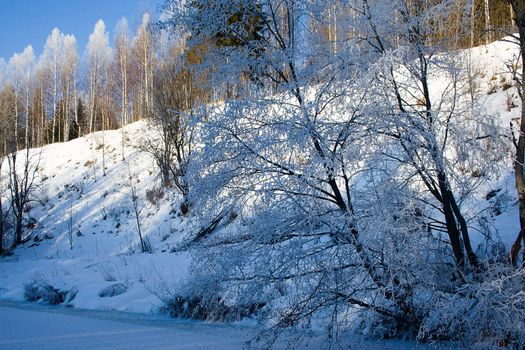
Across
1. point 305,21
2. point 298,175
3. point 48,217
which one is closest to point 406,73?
point 305,21

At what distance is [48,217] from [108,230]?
526 centimetres

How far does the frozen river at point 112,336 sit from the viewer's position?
467cm

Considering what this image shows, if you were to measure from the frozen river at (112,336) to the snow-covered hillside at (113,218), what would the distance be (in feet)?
4.38

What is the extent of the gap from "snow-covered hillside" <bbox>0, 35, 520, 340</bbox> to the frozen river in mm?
1336

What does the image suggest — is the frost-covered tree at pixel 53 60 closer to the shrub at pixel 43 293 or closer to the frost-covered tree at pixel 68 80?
the frost-covered tree at pixel 68 80

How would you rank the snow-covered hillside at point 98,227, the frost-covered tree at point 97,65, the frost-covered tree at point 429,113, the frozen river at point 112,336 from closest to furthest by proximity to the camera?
the frost-covered tree at point 429,113, the frozen river at point 112,336, the snow-covered hillside at point 98,227, the frost-covered tree at point 97,65

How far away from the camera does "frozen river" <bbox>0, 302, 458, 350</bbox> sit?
15.3ft

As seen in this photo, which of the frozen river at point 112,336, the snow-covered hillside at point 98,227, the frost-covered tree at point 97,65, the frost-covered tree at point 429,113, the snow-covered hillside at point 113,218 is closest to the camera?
the frost-covered tree at point 429,113

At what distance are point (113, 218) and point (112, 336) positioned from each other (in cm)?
1597

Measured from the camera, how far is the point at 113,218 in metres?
20.4

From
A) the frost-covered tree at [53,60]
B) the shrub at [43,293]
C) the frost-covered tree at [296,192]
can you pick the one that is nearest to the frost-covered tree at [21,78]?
the frost-covered tree at [53,60]

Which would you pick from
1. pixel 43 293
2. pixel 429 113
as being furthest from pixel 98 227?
pixel 429 113

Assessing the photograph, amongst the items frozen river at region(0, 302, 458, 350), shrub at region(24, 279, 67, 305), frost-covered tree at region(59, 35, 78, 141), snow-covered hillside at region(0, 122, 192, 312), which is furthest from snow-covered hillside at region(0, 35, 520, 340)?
frost-covered tree at region(59, 35, 78, 141)

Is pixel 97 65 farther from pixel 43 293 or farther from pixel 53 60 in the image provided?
pixel 43 293
